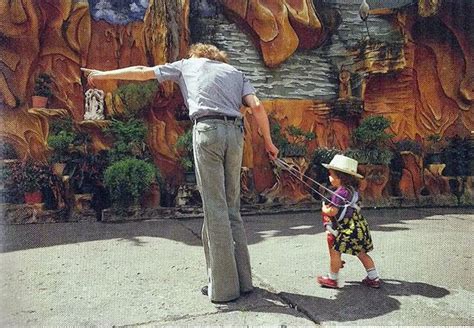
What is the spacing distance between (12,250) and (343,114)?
5949mm

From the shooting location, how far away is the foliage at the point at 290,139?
262 inches

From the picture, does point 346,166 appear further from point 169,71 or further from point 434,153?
point 434,153

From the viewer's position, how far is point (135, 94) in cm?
604

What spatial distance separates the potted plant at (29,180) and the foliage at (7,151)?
0.53 m

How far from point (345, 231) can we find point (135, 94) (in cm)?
452

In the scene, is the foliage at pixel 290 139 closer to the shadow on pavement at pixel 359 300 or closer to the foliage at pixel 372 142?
the foliage at pixel 372 142

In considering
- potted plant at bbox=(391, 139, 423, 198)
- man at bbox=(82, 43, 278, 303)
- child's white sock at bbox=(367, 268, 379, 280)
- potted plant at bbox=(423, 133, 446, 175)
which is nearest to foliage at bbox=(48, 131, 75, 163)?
man at bbox=(82, 43, 278, 303)

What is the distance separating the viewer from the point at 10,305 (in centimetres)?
222

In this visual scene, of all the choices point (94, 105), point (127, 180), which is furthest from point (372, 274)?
point (94, 105)

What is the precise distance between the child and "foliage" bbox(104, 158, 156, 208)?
3467mm

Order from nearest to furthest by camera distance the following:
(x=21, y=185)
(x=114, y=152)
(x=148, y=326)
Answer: (x=148, y=326) → (x=21, y=185) → (x=114, y=152)

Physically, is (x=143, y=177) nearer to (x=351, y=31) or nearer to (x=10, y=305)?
(x=10, y=305)

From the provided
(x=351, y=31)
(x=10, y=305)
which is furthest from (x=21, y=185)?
(x=351, y=31)

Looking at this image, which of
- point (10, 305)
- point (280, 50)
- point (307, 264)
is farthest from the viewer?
point (280, 50)
